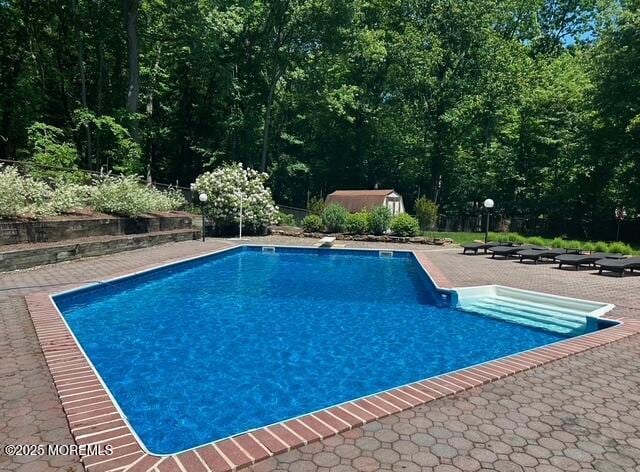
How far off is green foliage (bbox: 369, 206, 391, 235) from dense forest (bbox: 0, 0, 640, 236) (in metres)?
10.3

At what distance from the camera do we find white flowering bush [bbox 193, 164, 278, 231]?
22531 millimetres

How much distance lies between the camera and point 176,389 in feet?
17.4

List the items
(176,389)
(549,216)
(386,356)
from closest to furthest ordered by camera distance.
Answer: (176,389) → (386,356) → (549,216)

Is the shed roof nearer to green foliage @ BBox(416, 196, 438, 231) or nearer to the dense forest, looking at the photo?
green foliage @ BBox(416, 196, 438, 231)

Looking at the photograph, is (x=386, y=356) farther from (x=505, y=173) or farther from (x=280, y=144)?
(x=280, y=144)

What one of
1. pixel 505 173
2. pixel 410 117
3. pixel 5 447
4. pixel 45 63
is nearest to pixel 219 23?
pixel 45 63

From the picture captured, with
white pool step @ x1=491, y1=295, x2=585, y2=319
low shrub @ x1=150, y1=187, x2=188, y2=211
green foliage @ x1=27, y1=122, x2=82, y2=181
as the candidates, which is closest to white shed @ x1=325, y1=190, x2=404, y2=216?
low shrub @ x1=150, y1=187, x2=188, y2=211

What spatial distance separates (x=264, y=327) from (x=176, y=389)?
9.42ft

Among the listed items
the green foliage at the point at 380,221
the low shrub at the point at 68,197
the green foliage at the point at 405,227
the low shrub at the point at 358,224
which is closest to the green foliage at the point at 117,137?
the low shrub at the point at 68,197

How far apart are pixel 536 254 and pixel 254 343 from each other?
11997 millimetres

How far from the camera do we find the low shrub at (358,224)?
944 inches

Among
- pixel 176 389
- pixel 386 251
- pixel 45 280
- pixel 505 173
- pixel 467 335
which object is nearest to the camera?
pixel 176 389

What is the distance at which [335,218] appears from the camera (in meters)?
24.4

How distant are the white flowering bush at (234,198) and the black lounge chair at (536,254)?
13561 mm
